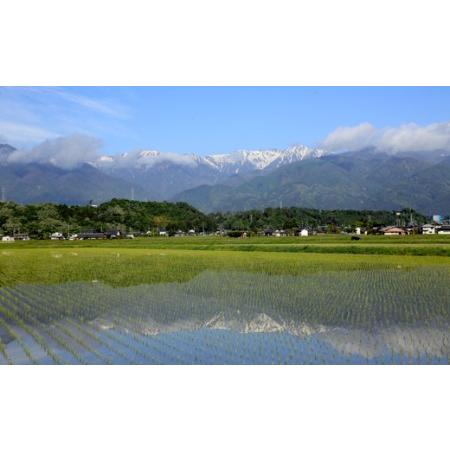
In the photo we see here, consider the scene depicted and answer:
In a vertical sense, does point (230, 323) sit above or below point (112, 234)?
above

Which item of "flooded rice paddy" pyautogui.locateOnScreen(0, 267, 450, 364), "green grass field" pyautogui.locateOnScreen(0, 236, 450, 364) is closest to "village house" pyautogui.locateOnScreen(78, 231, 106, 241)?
"green grass field" pyautogui.locateOnScreen(0, 236, 450, 364)

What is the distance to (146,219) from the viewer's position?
56.8 meters

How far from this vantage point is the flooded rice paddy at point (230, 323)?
6.54 metres

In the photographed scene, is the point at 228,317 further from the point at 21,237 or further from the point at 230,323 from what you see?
the point at 21,237

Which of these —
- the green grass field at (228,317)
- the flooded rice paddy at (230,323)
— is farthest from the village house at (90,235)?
the flooded rice paddy at (230,323)

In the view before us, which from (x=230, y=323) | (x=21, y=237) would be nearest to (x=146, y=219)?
(x=21, y=237)

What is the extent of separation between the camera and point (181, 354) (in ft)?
21.8

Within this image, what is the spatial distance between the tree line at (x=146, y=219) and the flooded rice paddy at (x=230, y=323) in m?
30.3

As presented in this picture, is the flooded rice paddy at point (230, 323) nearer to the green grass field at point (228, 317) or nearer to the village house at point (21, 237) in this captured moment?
the green grass field at point (228, 317)

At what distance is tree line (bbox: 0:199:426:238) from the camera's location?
41.3 m

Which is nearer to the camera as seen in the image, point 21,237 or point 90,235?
point 21,237

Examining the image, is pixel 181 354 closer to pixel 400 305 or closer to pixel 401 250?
pixel 400 305

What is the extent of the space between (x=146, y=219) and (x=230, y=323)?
49274 millimetres

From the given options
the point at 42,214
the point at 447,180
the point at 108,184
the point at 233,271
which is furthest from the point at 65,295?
the point at 447,180
